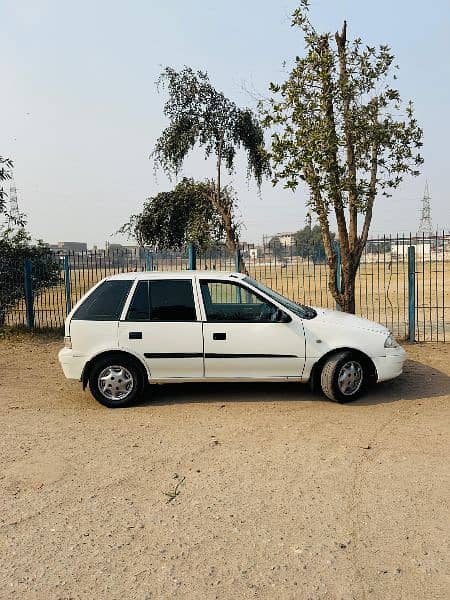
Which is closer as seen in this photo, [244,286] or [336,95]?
[244,286]

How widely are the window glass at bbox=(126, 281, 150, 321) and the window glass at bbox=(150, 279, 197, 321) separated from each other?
60 mm

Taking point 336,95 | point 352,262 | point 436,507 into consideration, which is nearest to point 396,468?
point 436,507

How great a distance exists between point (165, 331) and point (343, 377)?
2.18 meters

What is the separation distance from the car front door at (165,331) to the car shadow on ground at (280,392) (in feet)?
1.67

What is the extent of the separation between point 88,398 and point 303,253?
6.86 metres

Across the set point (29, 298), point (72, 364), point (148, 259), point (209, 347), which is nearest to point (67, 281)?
point (29, 298)

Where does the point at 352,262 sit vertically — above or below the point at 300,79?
below

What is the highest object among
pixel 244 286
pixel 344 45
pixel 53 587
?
pixel 344 45

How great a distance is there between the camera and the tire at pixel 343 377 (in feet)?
20.9

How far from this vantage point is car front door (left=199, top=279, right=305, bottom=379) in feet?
21.1

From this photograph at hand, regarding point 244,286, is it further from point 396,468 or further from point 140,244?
point 140,244

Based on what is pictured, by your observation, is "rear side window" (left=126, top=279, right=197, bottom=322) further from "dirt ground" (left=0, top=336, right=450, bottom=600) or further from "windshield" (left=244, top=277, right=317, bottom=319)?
"dirt ground" (left=0, top=336, right=450, bottom=600)

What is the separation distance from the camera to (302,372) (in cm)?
648

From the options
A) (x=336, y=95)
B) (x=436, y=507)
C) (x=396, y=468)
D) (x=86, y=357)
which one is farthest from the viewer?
(x=336, y=95)
